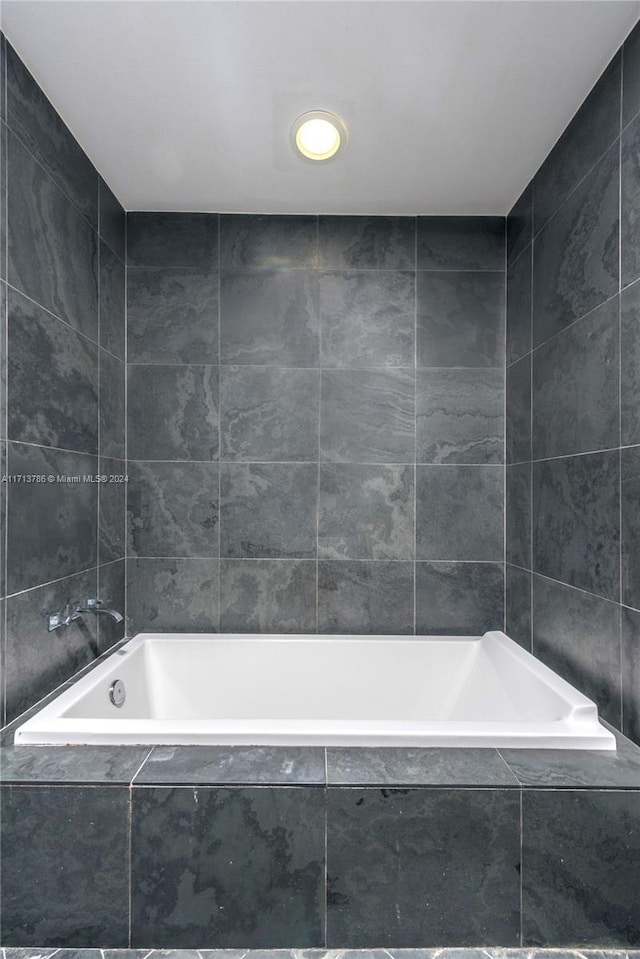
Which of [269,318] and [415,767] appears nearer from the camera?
[415,767]

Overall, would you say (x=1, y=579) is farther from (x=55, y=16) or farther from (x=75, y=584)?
(x=55, y=16)

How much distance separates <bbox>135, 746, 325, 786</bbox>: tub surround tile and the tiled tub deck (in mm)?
17

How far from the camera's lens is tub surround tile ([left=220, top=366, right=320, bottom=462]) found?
2.12 m

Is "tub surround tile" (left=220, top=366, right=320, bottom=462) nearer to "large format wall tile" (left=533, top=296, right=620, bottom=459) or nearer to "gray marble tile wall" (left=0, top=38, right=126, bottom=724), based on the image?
"gray marble tile wall" (left=0, top=38, right=126, bottom=724)

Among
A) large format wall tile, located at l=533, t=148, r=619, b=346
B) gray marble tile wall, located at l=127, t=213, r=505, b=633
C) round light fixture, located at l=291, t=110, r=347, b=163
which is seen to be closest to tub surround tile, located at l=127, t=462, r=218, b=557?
gray marble tile wall, located at l=127, t=213, r=505, b=633

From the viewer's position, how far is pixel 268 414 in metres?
2.12

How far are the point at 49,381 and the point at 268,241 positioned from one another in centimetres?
114

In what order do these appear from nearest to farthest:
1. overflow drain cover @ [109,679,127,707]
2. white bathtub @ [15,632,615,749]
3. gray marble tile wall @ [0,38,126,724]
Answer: gray marble tile wall @ [0,38,126,724], overflow drain cover @ [109,679,127,707], white bathtub @ [15,632,615,749]

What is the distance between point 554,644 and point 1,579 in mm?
1779

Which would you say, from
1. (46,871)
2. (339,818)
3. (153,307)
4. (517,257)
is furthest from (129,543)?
(517,257)

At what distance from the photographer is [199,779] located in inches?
42.3

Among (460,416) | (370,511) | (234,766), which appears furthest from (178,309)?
(234,766)

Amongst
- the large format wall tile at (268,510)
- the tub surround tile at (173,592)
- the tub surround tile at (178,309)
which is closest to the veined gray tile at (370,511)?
the large format wall tile at (268,510)

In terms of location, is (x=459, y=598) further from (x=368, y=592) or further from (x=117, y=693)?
(x=117, y=693)
